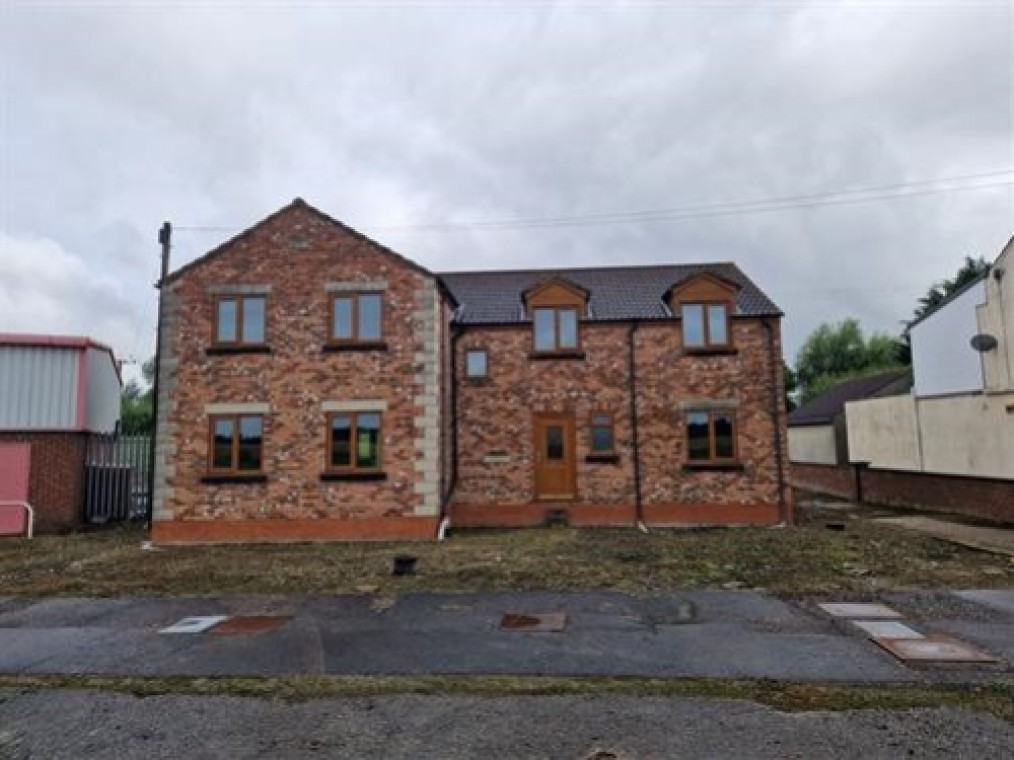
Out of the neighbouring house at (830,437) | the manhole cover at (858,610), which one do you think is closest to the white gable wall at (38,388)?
the manhole cover at (858,610)

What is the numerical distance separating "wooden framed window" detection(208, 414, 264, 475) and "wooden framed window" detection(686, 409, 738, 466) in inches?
433

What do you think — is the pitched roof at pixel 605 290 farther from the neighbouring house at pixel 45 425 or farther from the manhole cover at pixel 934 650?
the manhole cover at pixel 934 650

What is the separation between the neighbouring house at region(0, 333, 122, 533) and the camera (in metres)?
16.6

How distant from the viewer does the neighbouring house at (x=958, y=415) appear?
1650 cm

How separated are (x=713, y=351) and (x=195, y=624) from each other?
45.9ft

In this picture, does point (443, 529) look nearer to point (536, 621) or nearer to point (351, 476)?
point (351, 476)

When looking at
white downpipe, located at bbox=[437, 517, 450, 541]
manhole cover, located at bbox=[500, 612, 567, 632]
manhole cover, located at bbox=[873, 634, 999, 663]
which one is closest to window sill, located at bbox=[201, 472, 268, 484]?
white downpipe, located at bbox=[437, 517, 450, 541]

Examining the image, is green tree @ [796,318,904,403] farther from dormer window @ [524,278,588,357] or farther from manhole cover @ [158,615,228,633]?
manhole cover @ [158,615,228,633]

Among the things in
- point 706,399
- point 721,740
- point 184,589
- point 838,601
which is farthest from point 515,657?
point 706,399

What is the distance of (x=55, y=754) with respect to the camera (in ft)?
15.6

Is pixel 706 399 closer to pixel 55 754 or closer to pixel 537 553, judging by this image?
pixel 537 553

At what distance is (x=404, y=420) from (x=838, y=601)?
387 inches

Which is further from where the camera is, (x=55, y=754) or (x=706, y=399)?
(x=706, y=399)

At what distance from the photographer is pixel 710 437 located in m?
17.5
